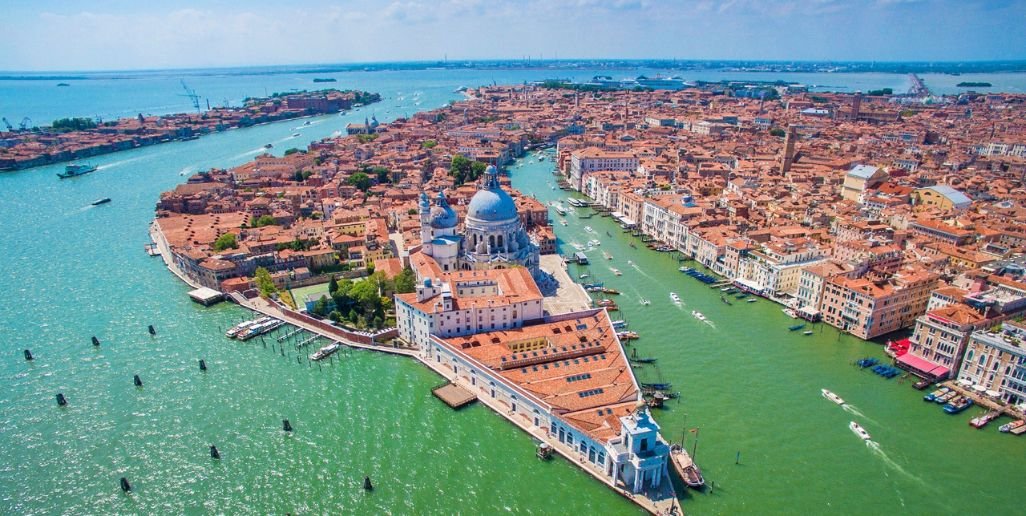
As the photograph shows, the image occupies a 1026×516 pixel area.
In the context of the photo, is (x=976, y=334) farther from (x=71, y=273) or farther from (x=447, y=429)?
(x=71, y=273)

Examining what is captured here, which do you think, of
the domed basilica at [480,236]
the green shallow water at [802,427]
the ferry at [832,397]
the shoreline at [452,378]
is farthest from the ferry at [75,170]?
the ferry at [832,397]

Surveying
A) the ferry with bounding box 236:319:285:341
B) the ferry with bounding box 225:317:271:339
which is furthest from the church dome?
the ferry with bounding box 225:317:271:339

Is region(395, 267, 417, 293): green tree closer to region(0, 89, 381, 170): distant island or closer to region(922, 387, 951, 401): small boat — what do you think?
region(922, 387, 951, 401): small boat

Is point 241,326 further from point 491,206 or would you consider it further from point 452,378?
point 491,206

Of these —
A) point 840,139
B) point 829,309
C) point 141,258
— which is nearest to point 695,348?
point 829,309

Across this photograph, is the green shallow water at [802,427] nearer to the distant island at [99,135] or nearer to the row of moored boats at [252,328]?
the row of moored boats at [252,328]

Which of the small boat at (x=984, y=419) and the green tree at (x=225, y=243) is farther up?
the green tree at (x=225, y=243)

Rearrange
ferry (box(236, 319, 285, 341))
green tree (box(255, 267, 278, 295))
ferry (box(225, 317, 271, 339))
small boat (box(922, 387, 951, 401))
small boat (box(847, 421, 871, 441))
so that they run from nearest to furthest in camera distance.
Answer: small boat (box(847, 421, 871, 441))
small boat (box(922, 387, 951, 401))
ferry (box(236, 319, 285, 341))
ferry (box(225, 317, 271, 339))
green tree (box(255, 267, 278, 295))
